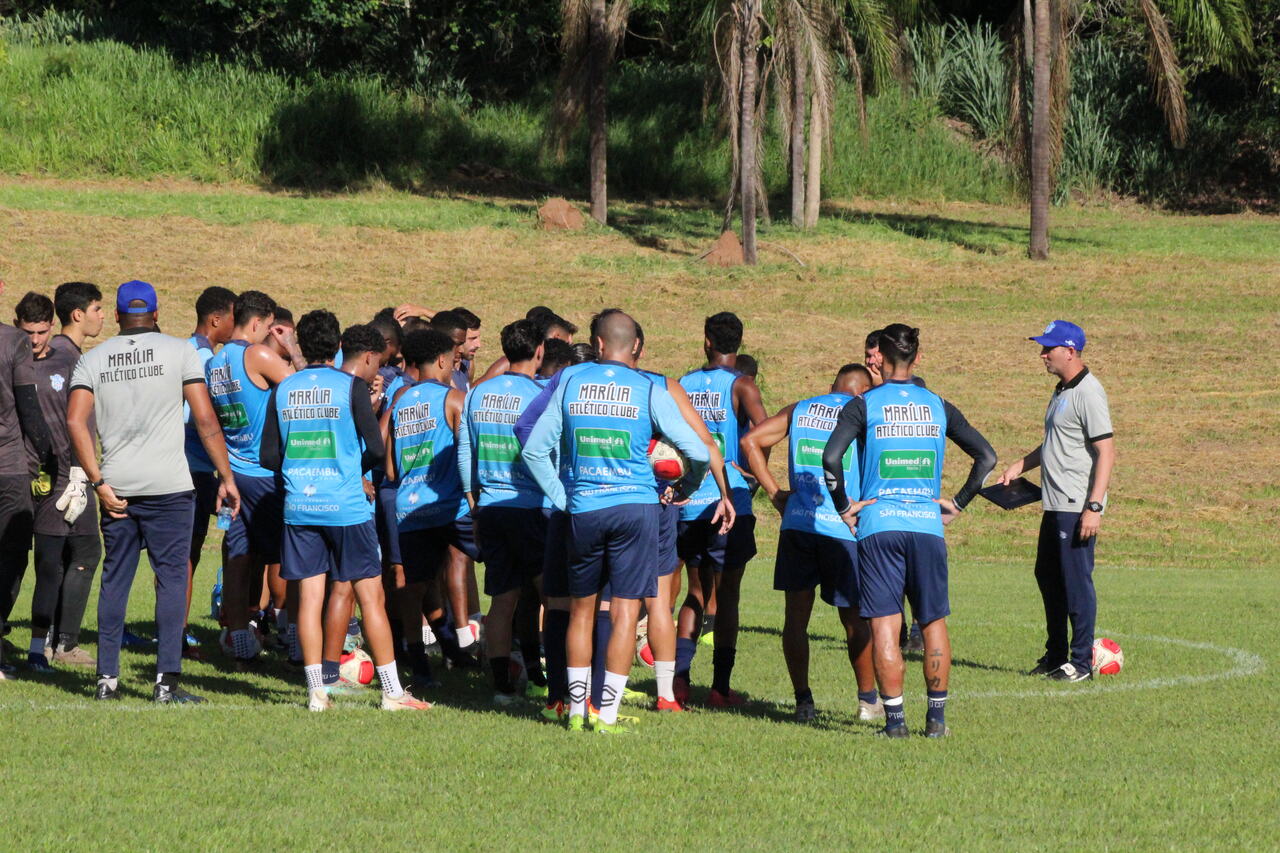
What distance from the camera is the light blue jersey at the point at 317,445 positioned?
26.0 feet

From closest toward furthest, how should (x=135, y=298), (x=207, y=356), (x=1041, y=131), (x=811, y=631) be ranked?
(x=135, y=298), (x=207, y=356), (x=811, y=631), (x=1041, y=131)

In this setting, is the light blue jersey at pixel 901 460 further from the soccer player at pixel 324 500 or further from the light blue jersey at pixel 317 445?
the light blue jersey at pixel 317 445

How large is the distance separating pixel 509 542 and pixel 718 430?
142cm

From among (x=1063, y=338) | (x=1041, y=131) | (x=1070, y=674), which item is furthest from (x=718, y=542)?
(x=1041, y=131)

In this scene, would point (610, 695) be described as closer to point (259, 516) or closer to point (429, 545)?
point (429, 545)

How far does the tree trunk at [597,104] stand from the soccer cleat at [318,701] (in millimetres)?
27600

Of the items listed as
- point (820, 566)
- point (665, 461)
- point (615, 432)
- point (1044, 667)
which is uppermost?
point (615, 432)

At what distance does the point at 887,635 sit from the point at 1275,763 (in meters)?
1.84

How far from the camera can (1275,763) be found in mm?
6984

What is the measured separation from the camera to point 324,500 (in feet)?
26.0

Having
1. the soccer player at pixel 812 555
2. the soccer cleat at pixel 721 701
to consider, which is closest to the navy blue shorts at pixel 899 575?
the soccer player at pixel 812 555

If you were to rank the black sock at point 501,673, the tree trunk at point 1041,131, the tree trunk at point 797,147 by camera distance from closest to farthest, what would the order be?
the black sock at point 501,673, the tree trunk at point 1041,131, the tree trunk at point 797,147

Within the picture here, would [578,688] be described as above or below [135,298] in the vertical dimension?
below

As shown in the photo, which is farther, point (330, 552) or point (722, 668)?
point (722, 668)
